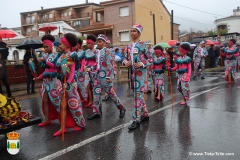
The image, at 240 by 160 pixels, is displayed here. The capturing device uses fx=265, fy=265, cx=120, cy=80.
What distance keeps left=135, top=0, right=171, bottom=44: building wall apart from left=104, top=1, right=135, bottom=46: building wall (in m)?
0.81

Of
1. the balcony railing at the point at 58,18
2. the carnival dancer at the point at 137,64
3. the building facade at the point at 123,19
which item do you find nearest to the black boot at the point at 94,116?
the carnival dancer at the point at 137,64

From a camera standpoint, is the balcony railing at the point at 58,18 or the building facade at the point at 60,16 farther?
the balcony railing at the point at 58,18

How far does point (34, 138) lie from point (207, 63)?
2008cm

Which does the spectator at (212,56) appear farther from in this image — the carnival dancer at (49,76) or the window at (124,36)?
the carnival dancer at (49,76)

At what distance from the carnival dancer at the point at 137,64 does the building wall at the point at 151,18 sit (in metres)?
29.8

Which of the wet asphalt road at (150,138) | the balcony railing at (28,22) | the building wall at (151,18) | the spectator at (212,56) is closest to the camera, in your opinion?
the wet asphalt road at (150,138)

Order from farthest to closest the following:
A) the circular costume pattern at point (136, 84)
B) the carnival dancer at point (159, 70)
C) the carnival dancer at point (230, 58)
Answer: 1. the carnival dancer at point (230, 58)
2. the carnival dancer at point (159, 70)
3. the circular costume pattern at point (136, 84)

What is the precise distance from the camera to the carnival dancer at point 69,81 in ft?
15.7

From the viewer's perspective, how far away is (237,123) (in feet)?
17.9

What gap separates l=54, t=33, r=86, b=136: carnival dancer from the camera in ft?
15.7

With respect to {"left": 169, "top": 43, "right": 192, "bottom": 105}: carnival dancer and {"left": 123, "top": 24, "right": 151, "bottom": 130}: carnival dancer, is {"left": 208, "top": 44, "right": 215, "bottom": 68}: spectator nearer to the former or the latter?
{"left": 169, "top": 43, "right": 192, "bottom": 105}: carnival dancer

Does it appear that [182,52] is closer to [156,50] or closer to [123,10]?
[156,50]

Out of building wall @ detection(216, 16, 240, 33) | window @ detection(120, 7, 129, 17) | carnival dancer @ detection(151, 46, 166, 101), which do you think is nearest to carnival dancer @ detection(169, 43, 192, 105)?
carnival dancer @ detection(151, 46, 166, 101)

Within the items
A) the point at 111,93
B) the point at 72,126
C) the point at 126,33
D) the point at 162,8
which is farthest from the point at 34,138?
the point at 162,8
